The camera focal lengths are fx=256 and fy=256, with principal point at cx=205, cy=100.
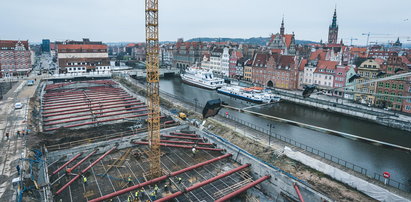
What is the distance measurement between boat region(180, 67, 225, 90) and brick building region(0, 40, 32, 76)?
4671 centimetres

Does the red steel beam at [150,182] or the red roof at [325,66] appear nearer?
the red steel beam at [150,182]

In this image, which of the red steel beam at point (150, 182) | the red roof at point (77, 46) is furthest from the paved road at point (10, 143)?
the red roof at point (77, 46)

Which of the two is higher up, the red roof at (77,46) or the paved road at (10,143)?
the red roof at (77,46)

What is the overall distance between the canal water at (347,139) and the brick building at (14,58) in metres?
55.0

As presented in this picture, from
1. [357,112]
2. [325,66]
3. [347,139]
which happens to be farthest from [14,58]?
[357,112]

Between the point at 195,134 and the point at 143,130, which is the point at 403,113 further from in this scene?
the point at 143,130

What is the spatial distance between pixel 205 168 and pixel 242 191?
14.5 feet

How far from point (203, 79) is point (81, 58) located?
38.9 meters

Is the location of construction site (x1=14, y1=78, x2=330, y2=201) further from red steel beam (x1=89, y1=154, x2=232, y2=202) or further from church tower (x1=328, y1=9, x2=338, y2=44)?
church tower (x1=328, y1=9, x2=338, y2=44)

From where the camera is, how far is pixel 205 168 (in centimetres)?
2141

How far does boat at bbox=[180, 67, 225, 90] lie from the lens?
6888 cm

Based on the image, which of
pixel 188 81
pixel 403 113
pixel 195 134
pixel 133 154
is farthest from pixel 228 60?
pixel 133 154

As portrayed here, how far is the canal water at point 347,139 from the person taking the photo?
88.6 ft

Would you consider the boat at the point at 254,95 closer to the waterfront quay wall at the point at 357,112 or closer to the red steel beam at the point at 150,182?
the waterfront quay wall at the point at 357,112
